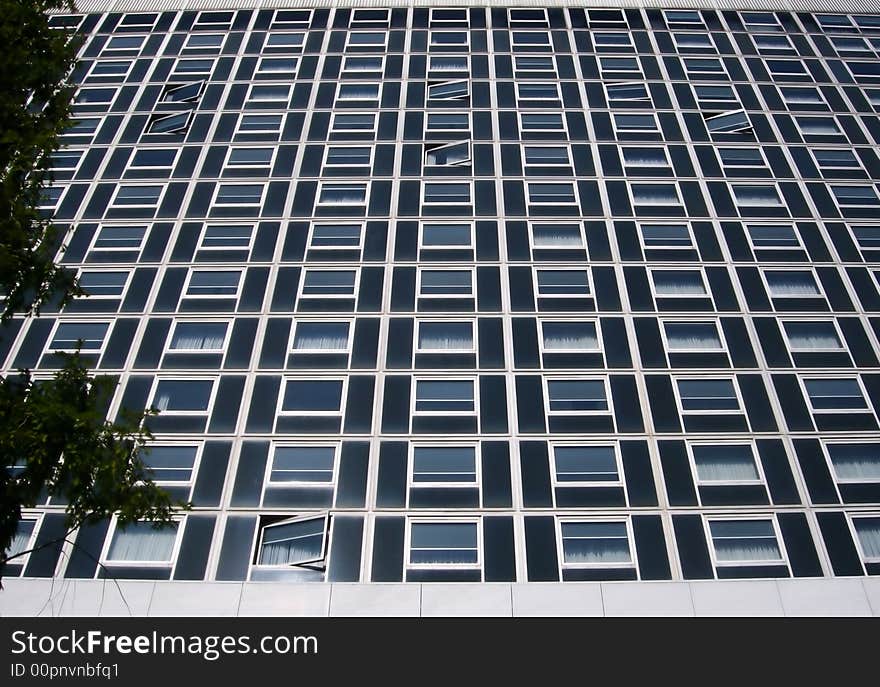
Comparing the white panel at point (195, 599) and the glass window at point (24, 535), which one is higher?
the glass window at point (24, 535)

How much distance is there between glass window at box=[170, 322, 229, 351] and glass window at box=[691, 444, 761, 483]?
16.5m

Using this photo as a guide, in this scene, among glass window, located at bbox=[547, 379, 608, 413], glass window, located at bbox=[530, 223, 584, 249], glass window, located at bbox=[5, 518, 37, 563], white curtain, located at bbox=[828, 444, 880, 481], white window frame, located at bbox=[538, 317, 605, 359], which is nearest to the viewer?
glass window, located at bbox=[5, 518, 37, 563]

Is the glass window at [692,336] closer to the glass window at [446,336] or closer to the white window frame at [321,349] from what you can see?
the glass window at [446,336]

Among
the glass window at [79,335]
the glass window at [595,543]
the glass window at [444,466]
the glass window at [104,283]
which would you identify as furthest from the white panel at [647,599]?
the glass window at [104,283]

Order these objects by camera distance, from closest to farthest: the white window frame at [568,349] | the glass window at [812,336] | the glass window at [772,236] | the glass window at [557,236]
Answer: the white window frame at [568,349] < the glass window at [812,336] < the glass window at [557,236] < the glass window at [772,236]

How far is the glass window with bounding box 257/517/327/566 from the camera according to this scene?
25078 millimetres

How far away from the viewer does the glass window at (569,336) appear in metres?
30.5

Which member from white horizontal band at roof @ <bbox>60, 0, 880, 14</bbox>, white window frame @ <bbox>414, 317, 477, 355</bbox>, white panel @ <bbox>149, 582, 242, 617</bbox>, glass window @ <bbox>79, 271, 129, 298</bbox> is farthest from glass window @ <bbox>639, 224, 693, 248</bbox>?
white panel @ <bbox>149, 582, 242, 617</bbox>

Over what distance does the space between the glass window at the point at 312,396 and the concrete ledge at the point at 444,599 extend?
6.51 metres

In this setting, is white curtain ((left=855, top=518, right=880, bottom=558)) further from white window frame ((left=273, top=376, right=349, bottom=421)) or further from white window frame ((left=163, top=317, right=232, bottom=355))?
white window frame ((left=163, top=317, right=232, bottom=355))

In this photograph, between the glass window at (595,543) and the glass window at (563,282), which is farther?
the glass window at (563,282)

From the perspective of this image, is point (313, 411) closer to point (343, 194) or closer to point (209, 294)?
point (209, 294)

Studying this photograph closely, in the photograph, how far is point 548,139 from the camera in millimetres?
39250

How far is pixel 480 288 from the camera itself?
32531 mm
